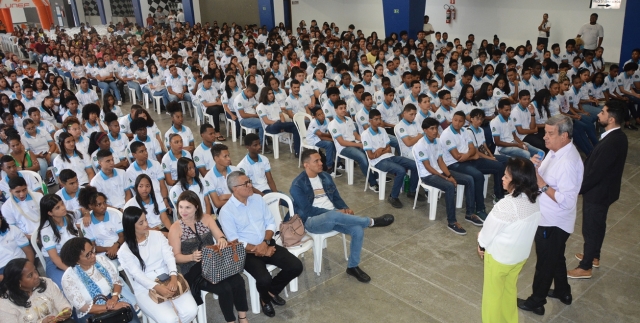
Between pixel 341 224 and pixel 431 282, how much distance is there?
0.85 metres

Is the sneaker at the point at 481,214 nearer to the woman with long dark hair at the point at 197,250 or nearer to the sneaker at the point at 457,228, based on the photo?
the sneaker at the point at 457,228

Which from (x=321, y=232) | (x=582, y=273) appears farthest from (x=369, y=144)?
(x=582, y=273)

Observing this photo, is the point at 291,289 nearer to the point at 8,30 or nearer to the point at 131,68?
the point at 131,68

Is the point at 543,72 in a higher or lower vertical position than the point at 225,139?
higher

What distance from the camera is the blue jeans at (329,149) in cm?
615

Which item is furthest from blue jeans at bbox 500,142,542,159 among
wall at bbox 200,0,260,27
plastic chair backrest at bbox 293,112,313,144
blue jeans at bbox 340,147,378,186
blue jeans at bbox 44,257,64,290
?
wall at bbox 200,0,260,27

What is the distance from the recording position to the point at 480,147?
546 centimetres

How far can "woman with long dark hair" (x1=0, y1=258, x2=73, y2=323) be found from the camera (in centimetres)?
285

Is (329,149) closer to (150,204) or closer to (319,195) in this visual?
(319,195)

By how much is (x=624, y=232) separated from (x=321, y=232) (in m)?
2.93

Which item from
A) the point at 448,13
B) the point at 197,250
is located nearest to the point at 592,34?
the point at 448,13

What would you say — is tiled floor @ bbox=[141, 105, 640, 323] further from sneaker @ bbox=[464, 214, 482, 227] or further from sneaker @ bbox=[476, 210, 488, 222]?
sneaker @ bbox=[476, 210, 488, 222]

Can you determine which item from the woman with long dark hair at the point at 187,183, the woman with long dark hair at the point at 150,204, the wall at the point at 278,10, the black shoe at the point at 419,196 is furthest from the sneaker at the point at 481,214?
the wall at the point at 278,10

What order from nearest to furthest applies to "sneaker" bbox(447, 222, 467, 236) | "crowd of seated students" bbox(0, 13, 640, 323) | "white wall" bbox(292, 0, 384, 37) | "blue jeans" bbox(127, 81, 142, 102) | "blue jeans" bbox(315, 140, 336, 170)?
"crowd of seated students" bbox(0, 13, 640, 323) → "sneaker" bbox(447, 222, 467, 236) → "blue jeans" bbox(315, 140, 336, 170) → "blue jeans" bbox(127, 81, 142, 102) → "white wall" bbox(292, 0, 384, 37)
